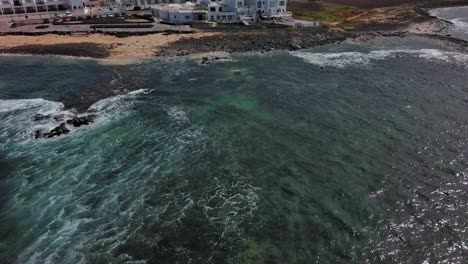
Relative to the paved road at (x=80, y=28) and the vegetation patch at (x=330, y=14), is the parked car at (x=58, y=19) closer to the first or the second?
the paved road at (x=80, y=28)

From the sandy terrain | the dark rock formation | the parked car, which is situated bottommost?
the dark rock formation

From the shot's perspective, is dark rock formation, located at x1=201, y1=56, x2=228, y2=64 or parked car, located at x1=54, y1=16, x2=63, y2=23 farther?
parked car, located at x1=54, y1=16, x2=63, y2=23

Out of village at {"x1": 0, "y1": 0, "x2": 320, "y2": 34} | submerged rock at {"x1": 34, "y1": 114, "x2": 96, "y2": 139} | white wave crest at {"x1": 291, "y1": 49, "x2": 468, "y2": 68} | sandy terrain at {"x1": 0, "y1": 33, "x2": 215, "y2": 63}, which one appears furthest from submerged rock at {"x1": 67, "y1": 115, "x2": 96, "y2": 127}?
village at {"x1": 0, "y1": 0, "x2": 320, "y2": 34}

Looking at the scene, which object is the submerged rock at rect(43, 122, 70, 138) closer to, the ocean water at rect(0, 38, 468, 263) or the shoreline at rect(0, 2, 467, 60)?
the ocean water at rect(0, 38, 468, 263)

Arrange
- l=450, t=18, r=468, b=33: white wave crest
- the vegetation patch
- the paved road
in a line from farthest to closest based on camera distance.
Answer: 1. the vegetation patch
2. l=450, t=18, r=468, b=33: white wave crest
3. the paved road

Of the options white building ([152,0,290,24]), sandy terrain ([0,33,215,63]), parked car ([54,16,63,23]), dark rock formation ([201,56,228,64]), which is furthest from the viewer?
white building ([152,0,290,24])

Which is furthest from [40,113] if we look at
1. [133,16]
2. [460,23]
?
[460,23]

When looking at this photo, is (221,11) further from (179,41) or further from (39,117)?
(39,117)

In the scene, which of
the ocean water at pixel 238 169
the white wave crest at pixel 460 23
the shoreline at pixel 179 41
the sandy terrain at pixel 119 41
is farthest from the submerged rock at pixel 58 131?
the white wave crest at pixel 460 23
